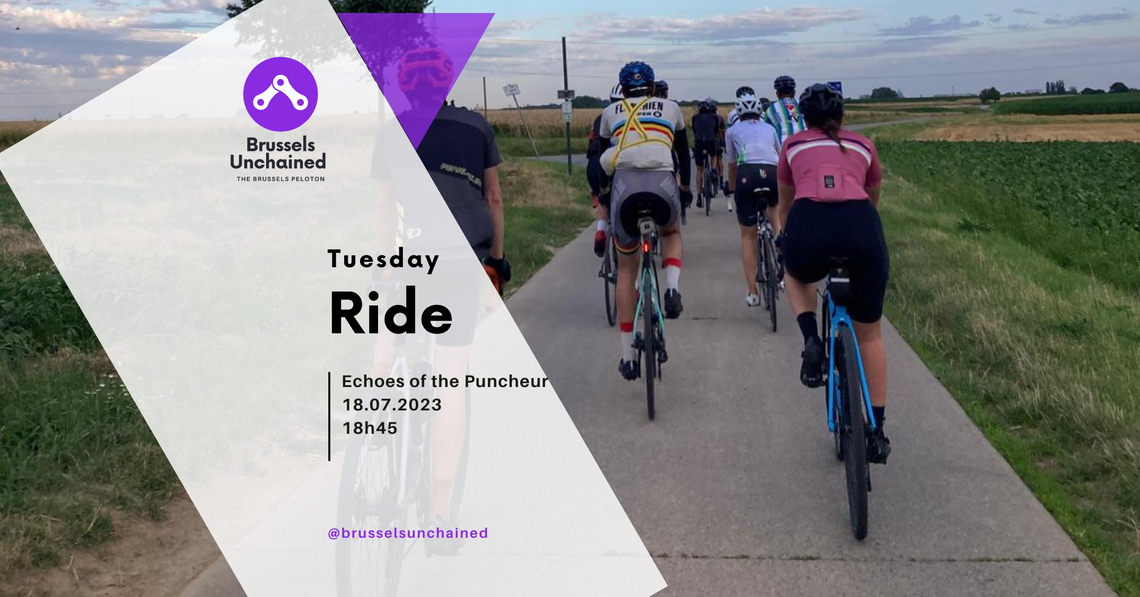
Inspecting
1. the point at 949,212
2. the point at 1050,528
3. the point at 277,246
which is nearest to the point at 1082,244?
the point at 949,212

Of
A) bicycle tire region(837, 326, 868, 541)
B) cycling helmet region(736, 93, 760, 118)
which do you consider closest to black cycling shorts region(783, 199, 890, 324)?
bicycle tire region(837, 326, 868, 541)

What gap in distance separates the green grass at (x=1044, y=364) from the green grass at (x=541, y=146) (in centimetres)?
3846

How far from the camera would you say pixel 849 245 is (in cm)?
467

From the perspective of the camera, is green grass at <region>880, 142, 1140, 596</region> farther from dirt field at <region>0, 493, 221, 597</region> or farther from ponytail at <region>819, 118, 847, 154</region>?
dirt field at <region>0, 493, 221, 597</region>

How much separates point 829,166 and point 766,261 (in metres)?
4.29

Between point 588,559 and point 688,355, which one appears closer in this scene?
point 588,559

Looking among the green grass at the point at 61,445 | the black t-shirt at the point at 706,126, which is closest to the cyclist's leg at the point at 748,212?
the green grass at the point at 61,445

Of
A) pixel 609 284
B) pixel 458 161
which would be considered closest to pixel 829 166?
pixel 458 161

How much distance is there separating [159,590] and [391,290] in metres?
1.43

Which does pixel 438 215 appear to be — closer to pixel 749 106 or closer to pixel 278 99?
pixel 749 106

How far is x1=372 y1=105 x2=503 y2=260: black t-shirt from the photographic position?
4.07 m

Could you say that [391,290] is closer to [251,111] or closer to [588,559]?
[588,559]

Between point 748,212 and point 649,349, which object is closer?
point 649,349

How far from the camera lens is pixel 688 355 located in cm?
800
